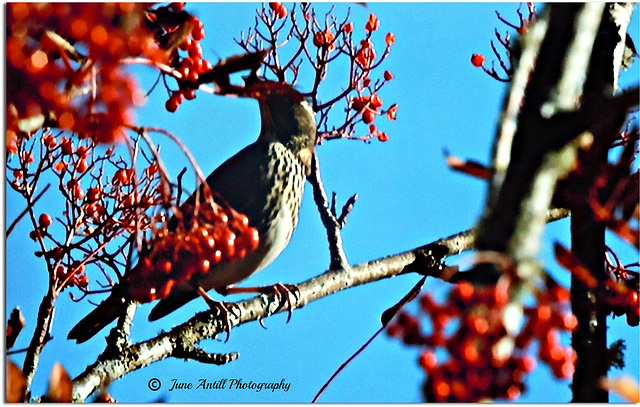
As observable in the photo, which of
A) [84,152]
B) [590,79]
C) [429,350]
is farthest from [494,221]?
[84,152]

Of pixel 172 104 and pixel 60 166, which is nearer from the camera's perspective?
pixel 172 104

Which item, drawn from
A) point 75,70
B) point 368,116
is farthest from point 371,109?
point 75,70

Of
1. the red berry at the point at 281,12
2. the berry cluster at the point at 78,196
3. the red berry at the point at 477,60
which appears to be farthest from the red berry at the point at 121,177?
the red berry at the point at 477,60

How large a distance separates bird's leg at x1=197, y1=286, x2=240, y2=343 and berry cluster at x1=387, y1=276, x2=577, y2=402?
52 cm

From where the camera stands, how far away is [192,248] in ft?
2.82

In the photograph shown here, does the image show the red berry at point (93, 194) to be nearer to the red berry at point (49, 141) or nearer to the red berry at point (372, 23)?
the red berry at point (49, 141)

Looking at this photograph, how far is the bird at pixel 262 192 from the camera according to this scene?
1.08 m

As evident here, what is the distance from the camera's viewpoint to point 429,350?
0.58 metres

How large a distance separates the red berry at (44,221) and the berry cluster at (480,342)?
2.53ft

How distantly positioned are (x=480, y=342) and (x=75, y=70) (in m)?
0.43

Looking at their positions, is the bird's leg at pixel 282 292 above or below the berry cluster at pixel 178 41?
below

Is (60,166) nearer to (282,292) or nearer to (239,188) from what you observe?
(239,188)

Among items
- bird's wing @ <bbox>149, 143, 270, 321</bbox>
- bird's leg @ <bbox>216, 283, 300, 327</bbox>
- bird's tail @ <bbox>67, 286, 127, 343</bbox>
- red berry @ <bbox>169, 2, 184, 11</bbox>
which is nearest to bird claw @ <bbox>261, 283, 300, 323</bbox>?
bird's leg @ <bbox>216, 283, 300, 327</bbox>

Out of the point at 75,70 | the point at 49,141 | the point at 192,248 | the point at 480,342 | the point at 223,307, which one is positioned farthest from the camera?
the point at 49,141
